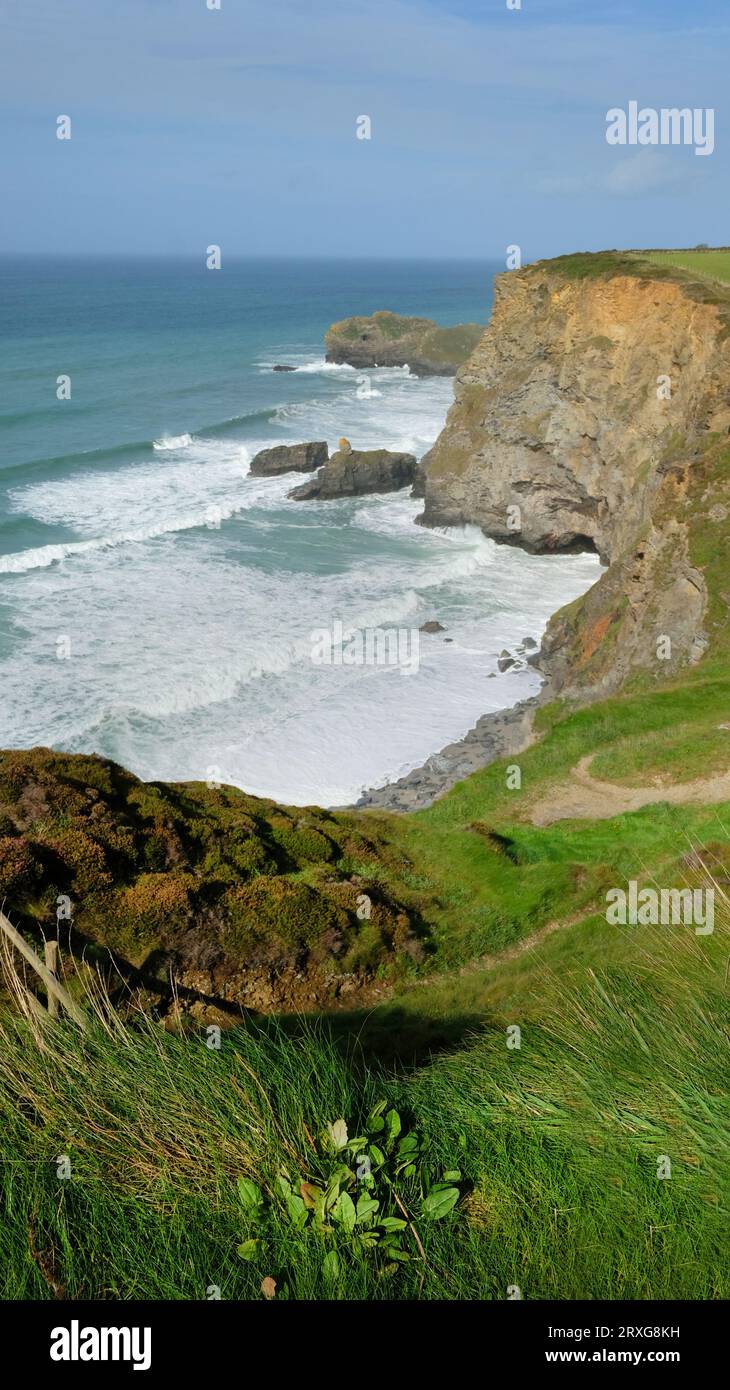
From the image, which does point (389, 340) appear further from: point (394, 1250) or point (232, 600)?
point (394, 1250)

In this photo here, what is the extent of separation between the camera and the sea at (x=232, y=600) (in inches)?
1403

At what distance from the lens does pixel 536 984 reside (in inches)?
472

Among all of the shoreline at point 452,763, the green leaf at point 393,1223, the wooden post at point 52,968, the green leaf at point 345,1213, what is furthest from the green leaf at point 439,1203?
the shoreline at point 452,763

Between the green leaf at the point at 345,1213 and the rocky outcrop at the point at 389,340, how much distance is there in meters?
127

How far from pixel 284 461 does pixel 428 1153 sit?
7046 centimetres

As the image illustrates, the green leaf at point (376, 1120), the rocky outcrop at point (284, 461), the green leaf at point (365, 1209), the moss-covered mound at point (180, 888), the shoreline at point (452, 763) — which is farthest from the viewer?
the rocky outcrop at point (284, 461)

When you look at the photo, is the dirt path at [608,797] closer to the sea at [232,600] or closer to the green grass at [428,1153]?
the sea at [232,600]

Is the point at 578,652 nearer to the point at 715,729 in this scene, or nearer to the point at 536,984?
the point at 715,729

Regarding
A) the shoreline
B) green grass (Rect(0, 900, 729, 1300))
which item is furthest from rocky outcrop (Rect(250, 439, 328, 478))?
green grass (Rect(0, 900, 729, 1300))

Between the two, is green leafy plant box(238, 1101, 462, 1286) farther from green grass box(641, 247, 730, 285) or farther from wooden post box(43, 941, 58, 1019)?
green grass box(641, 247, 730, 285)

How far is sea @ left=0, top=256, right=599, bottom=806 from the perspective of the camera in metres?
35.6

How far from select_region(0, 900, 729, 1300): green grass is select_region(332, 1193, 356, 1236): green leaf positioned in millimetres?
108

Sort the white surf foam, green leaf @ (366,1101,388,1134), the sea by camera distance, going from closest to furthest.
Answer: green leaf @ (366,1101,388,1134) < the sea < the white surf foam
